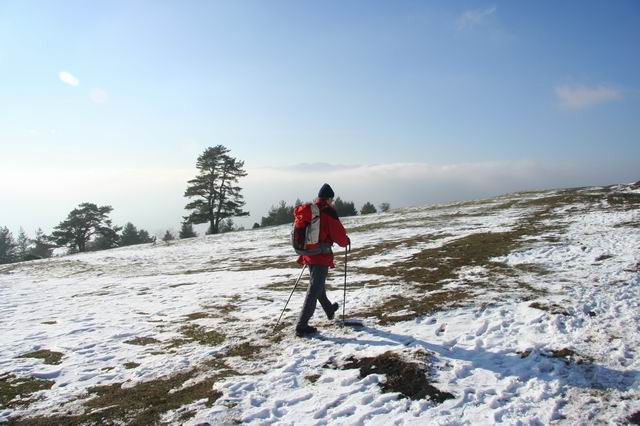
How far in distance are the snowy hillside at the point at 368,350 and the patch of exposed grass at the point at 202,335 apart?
2.3 inches

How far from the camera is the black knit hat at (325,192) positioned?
7.77 meters

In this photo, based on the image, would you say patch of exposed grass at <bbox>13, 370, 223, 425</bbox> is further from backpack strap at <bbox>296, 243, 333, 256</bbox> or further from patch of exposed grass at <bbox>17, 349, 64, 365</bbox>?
backpack strap at <bbox>296, 243, 333, 256</bbox>

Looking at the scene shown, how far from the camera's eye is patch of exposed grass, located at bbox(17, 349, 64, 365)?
771cm

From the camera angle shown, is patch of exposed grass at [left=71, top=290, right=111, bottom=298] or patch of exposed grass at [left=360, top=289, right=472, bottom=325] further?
patch of exposed grass at [left=71, top=290, right=111, bottom=298]

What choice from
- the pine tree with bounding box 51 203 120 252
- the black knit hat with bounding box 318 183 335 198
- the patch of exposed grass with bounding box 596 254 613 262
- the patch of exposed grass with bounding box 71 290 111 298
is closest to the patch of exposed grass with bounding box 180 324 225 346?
the black knit hat with bounding box 318 183 335 198

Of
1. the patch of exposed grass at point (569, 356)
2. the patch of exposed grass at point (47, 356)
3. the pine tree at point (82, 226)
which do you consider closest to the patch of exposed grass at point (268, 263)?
the patch of exposed grass at point (47, 356)

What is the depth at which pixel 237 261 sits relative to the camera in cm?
2281

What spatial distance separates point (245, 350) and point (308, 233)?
8.88ft

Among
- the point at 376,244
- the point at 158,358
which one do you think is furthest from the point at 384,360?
the point at 376,244

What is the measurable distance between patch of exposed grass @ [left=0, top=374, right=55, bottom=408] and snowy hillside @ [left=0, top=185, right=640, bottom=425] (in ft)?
0.12

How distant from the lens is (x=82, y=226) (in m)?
52.6

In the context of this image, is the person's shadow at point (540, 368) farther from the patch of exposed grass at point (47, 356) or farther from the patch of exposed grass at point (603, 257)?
the patch of exposed grass at point (603, 257)

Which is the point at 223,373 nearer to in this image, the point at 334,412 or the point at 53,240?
the point at 334,412

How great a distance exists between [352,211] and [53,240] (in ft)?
145
